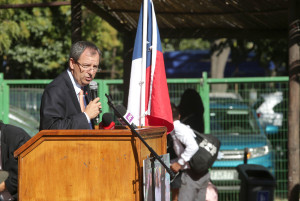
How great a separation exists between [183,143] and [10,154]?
2.67 meters

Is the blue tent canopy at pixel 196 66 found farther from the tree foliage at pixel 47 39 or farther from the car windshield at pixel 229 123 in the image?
the car windshield at pixel 229 123

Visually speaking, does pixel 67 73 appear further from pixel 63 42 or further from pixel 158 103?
A: pixel 63 42

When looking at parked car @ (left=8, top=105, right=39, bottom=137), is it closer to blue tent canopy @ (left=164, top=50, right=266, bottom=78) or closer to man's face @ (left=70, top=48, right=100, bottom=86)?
man's face @ (left=70, top=48, right=100, bottom=86)

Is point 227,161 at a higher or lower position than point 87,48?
lower

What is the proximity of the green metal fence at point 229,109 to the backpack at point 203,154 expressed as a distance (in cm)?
247

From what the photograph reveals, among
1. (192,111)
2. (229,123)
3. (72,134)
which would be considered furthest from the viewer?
(229,123)

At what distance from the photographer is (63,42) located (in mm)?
21344

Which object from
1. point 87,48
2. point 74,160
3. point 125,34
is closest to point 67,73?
point 87,48

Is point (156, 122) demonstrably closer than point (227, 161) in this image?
Yes

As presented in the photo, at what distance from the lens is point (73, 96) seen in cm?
477

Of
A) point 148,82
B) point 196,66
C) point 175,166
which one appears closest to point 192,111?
point 175,166

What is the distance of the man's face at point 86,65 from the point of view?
476 centimetres

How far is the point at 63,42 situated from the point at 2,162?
16.4 metres

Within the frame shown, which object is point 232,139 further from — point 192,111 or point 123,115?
point 123,115
